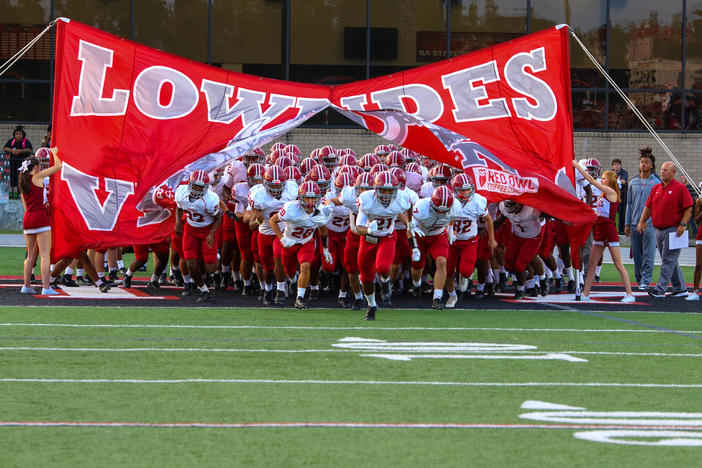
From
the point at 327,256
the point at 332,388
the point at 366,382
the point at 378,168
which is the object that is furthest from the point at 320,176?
the point at 332,388

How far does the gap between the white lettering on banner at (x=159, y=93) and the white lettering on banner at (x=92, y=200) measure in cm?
111

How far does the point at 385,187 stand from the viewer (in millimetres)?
11352

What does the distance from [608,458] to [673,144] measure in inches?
894

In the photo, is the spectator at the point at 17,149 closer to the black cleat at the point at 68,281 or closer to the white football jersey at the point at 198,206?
the black cleat at the point at 68,281

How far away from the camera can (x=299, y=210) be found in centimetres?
→ 1202

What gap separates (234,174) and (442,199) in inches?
135

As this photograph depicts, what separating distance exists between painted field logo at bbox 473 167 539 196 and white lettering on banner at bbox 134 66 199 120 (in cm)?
344

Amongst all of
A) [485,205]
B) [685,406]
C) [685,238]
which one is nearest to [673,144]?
[685,238]

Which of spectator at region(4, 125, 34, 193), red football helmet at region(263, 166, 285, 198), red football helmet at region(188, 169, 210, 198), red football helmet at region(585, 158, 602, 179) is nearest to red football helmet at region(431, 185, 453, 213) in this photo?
red football helmet at region(263, 166, 285, 198)

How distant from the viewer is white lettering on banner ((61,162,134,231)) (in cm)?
1216

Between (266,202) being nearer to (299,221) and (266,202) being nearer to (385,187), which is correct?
(299,221)

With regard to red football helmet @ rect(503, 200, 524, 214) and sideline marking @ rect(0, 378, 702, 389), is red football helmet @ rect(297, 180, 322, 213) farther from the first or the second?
sideline marking @ rect(0, 378, 702, 389)

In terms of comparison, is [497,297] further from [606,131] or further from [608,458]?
[606,131]

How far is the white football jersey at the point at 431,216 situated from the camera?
1227cm
